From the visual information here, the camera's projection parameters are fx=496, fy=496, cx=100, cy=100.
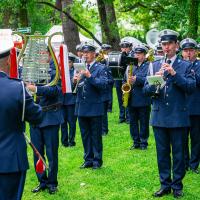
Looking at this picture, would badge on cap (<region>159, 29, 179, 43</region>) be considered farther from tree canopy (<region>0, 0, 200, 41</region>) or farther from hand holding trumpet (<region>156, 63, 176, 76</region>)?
tree canopy (<region>0, 0, 200, 41</region>)

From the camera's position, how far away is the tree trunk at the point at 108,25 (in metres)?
21.2

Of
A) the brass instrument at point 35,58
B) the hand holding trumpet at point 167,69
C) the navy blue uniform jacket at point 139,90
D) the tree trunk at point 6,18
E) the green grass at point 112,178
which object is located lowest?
the green grass at point 112,178

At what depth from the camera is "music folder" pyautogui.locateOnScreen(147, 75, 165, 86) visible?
7.00 meters

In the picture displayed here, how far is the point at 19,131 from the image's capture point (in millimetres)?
5180

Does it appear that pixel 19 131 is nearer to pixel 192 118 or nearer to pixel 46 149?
pixel 46 149

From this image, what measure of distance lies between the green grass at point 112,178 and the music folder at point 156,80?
174 centimetres

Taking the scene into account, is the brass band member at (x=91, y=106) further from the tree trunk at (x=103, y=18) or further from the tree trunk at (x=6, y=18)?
the tree trunk at (x=6, y=18)

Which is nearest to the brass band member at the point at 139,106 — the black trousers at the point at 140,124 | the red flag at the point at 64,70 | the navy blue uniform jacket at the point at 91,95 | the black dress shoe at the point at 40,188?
the black trousers at the point at 140,124

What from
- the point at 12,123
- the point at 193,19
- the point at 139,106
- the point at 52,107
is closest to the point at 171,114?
the point at 52,107

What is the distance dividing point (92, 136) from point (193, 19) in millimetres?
6033

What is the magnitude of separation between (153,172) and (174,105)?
2129 mm

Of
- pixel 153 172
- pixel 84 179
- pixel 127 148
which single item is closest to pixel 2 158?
pixel 84 179

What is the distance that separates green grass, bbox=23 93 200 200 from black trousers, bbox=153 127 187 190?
24 cm

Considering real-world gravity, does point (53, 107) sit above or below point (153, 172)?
above
